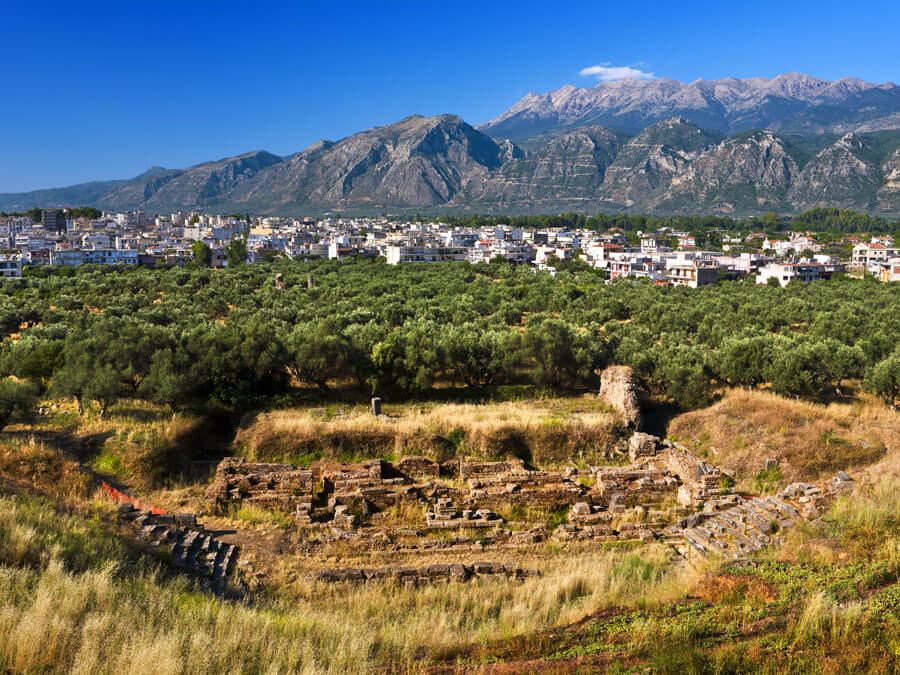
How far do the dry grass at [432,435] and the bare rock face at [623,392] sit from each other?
60 cm

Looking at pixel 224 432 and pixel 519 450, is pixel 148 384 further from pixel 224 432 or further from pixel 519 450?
pixel 519 450

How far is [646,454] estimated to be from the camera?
2167 cm

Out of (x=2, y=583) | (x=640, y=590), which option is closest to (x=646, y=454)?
(x=640, y=590)

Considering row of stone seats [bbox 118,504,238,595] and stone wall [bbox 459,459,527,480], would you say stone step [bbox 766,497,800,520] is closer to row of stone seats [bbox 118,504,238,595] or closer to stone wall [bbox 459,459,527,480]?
stone wall [bbox 459,459,527,480]

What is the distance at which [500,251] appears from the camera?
Result: 12712 centimetres

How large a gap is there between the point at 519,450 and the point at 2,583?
17101 mm

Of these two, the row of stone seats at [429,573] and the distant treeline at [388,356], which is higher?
the distant treeline at [388,356]

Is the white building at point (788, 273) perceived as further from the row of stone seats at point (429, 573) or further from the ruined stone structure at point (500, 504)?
the row of stone seats at point (429, 573)

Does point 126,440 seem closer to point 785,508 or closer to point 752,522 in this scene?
point 752,522

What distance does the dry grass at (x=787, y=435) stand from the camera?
19922 mm

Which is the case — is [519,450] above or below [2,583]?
below

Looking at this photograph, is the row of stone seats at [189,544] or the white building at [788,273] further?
the white building at [788,273]

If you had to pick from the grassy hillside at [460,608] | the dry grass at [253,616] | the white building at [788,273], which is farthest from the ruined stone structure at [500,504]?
the white building at [788,273]

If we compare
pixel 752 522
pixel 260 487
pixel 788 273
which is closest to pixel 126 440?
pixel 260 487
